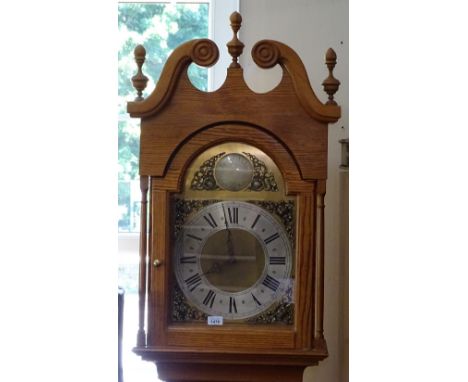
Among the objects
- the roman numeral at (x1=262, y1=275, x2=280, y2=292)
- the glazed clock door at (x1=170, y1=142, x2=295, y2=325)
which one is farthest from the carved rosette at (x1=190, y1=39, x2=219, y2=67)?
the roman numeral at (x1=262, y1=275, x2=280, y2=292)

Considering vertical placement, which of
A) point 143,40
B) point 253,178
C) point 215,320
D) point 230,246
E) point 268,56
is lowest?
point 215,320

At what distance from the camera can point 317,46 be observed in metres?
1.27

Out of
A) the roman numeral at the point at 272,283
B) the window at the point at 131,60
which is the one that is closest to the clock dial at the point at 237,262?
the roman numeral at the point at 272,283

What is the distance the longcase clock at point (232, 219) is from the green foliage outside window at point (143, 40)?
0.36 metres

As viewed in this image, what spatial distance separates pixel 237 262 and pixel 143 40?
1.94ft

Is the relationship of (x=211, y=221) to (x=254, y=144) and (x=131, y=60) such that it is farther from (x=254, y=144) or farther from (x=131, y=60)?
(x=131, y=60)

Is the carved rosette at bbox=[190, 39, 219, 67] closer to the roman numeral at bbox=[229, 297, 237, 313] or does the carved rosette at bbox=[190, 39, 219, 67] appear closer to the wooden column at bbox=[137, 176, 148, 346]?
the wooden column at bbox=[137, 176, 148, 346]

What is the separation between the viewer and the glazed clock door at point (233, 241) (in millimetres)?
987

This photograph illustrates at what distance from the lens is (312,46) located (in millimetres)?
1273

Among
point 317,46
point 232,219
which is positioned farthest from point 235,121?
point 317,46
